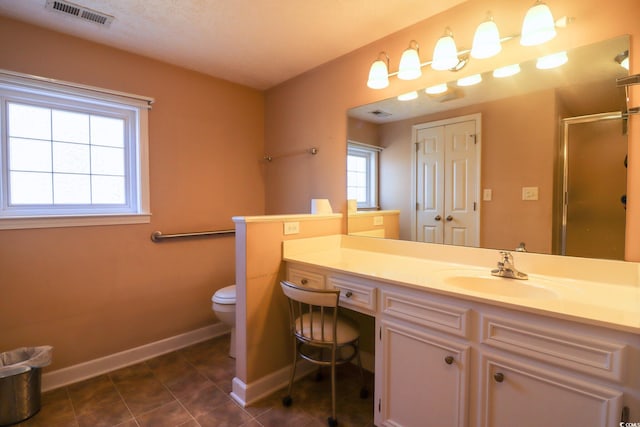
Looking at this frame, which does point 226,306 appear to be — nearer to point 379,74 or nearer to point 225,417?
point 225,417

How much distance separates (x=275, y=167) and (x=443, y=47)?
5.85 ft

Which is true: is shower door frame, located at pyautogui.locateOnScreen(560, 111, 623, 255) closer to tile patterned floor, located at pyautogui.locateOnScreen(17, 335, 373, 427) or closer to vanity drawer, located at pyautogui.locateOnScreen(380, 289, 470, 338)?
vanity drawer, located at pyautogui.locateOnScreen(380, 289, 470, 338)

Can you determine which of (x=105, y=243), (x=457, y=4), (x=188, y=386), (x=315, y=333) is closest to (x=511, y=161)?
(x=457, y=4)

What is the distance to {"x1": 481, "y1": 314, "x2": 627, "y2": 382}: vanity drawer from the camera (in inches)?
35.2

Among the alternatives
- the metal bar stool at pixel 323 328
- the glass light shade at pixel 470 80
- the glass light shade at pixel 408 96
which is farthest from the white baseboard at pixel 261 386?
the glass light shade at pixel 470 80

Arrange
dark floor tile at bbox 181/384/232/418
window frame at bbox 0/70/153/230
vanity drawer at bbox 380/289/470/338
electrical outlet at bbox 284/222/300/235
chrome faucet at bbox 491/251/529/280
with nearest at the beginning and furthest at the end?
vanity drawer at bbox 380/289/470/338 < chrome faucet at bbox 491/251/529/280 < dark floor tile at bbox 181/384/232/418 < window frame at bbox 0/70/153/230 < electrical outlet at bbox 284/222/300/235

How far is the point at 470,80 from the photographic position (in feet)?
5.42

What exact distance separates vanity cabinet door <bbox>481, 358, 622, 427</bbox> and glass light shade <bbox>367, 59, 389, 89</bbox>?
5.25 ft

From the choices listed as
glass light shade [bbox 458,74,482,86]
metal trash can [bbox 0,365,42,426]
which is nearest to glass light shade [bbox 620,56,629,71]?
glass light shade [bbox 458,74,482,86]

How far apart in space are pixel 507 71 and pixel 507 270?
100 centimetres

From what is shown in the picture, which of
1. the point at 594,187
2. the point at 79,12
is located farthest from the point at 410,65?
the point at 79,12

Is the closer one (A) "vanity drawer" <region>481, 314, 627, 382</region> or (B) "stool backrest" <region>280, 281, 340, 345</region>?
(A) "vanity drawer" <region>481, 314, 627, 382</region>

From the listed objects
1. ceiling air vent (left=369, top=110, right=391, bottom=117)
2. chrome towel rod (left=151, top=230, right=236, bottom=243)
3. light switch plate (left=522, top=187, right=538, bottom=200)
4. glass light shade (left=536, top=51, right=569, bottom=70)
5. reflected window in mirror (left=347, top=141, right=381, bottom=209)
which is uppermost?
glass light shade (left=536, top=51, right=569, bottom=70)

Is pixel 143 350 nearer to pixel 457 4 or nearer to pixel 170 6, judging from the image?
pixel 170 6
